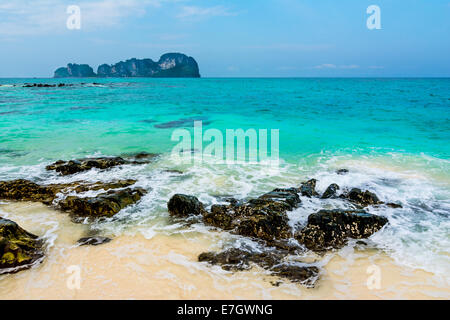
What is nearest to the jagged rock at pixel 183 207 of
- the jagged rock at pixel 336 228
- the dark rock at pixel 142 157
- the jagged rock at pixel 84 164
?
the jagged rock at pixel 336 228

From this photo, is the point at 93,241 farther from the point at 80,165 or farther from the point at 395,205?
the point at 395,205

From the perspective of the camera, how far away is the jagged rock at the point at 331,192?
8.71 m

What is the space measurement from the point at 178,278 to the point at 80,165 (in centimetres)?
762

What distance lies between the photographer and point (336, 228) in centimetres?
650

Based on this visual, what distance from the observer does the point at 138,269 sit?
5.39m

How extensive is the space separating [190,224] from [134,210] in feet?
5.91

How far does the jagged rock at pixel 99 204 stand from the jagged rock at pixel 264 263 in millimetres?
3190

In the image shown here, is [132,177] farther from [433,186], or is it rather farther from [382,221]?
[433,186]

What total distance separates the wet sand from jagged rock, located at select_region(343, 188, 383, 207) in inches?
98.7

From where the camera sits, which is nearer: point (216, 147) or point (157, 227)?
point (157, 227)

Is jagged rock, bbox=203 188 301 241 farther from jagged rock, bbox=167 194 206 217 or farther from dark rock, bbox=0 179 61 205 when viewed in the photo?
dark rock, bbox=0 179 61 205
